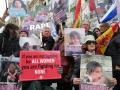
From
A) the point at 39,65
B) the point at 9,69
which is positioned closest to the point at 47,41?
the point at 39,65

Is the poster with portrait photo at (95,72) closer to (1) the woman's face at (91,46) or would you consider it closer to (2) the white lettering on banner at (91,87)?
(2) the white lettering on banner at (91,87)

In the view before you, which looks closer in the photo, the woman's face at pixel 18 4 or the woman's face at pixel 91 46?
the woman's face at pixel 91 46

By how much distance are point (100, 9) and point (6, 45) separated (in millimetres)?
5638

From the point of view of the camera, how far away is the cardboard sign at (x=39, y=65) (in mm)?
6820

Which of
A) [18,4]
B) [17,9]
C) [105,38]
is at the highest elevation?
[18,4]

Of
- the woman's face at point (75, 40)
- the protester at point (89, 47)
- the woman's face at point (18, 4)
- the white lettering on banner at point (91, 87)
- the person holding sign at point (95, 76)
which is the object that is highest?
the woman's face at point (18, 4)

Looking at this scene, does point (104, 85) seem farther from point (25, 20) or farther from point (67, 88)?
point (25, 20)

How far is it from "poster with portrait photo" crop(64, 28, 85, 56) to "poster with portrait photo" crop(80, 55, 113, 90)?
0.81 metres

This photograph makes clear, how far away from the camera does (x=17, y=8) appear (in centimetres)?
1037

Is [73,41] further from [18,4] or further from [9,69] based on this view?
[18,4]

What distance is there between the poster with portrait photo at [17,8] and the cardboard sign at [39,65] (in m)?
3.35

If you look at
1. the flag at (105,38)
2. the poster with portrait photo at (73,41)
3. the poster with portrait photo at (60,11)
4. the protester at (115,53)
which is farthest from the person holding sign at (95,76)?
the poster with portrait photo at (60,11)

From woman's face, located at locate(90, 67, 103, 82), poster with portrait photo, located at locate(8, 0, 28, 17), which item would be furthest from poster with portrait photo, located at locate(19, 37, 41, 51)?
poster with portrait photo, located at locate(8, 0, 28, 17)

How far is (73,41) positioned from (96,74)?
117 cm
